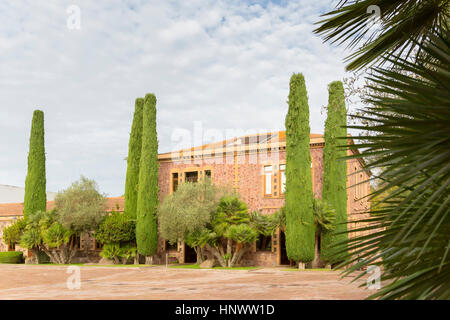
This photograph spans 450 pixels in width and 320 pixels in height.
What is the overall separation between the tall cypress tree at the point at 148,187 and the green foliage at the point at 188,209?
1832 millimetres

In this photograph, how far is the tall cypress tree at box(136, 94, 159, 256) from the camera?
2214 cm

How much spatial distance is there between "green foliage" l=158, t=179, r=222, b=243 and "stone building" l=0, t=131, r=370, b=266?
3.38ft

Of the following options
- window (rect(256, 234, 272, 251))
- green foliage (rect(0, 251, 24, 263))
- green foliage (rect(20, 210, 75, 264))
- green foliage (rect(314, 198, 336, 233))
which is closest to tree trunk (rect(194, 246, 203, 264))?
window (rect(256, 234, 272, 251))

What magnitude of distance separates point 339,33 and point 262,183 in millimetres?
18205

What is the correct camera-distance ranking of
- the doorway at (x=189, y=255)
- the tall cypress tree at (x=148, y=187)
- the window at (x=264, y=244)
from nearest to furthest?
the window at (x=264, y=244), the tall cypress tree at (x=148, y=187), the doorway at (x=189, y=255)

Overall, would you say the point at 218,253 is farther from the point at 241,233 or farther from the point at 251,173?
the point at 251,173

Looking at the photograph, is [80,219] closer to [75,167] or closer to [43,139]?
[75,167]

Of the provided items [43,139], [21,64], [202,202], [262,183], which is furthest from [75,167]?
[21,64]

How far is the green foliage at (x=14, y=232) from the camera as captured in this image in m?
25.5

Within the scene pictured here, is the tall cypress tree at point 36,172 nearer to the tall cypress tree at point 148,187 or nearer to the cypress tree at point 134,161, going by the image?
the cypress tree at point 134,161

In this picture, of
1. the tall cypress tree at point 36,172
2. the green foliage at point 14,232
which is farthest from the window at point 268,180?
the green foliage at point 14,232

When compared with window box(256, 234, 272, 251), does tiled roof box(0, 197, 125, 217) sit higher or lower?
higher

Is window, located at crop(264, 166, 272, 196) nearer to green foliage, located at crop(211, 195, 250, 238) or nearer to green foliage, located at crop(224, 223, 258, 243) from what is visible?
green foliage, located at crop(211, 195, 250, 238)

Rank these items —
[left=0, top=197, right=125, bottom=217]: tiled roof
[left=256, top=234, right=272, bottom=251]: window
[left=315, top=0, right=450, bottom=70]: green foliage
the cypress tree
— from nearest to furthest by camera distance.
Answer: [left=315, top=0, right=450, bottom=70]: green foliage
[left=256, top=234, right=272, bottom=251]: window
the cypress tree
[left=0, top=197, right=125, bottom=217]: tiled roof
